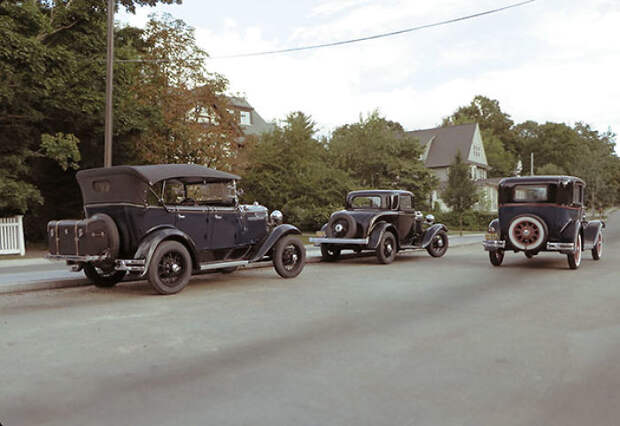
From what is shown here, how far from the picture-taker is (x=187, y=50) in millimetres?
20969

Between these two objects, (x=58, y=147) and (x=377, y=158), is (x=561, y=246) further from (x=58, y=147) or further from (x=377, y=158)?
(x=377, y=158)

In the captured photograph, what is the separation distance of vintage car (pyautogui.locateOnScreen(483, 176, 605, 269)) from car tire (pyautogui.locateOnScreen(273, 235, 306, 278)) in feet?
15.2

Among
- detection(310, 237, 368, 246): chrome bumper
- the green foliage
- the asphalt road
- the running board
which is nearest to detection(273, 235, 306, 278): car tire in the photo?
the running board

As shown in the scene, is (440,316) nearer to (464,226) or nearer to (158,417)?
(158,417)

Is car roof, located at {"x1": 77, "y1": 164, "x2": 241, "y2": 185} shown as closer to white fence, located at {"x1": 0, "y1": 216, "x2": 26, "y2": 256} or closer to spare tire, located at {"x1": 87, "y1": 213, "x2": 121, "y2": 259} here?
spare tire, located at {"x1": 87, "y1": 213, "x2": 121, "y2": 259}

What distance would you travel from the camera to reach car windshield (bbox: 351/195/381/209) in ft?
46.8

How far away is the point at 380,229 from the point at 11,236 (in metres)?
11.9

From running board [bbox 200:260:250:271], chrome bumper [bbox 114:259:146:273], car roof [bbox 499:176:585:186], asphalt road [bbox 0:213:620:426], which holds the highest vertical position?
car roof [bbox 499:176:585:186]

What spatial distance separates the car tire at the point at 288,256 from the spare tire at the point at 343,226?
2.84m

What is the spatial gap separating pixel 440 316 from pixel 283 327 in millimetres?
2056

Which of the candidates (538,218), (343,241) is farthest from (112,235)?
(538,218)

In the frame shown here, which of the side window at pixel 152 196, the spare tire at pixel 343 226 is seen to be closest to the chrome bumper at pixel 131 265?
the side window at pixel 152 196

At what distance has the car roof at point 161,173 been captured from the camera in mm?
8562

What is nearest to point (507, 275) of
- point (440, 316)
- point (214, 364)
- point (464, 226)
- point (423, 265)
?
point (423, 265)
